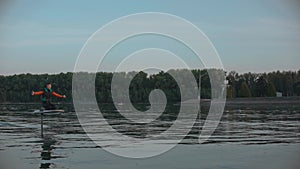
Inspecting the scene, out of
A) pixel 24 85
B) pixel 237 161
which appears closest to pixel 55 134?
pixel 237 161

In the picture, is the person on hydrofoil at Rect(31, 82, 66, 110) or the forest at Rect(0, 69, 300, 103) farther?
the forest at Rect(0, 69, 300, 103)

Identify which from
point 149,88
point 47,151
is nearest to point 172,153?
point 47,151

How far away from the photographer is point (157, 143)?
16641mm

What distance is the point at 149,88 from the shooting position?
260ft

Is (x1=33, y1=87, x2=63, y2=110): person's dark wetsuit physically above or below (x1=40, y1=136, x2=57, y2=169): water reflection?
above

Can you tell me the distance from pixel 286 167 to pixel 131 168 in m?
3.61

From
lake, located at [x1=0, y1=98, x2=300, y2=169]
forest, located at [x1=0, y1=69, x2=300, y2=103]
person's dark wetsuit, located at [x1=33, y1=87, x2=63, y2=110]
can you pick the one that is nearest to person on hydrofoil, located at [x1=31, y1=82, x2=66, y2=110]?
person's dark wetsuit, located at [x1=33, y1=87, x2=63, y2=110]

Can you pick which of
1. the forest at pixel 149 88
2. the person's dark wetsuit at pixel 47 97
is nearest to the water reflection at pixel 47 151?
the person's dark wetsuit at pixel 47 97

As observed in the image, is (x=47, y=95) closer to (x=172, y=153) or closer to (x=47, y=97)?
(x=47, y=97)

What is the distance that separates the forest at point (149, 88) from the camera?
9256 cm

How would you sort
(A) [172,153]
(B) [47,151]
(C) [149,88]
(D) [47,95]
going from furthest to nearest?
(C) [149,88] → (D) [47,95] → (B) [47,151] → (A) [172,153]

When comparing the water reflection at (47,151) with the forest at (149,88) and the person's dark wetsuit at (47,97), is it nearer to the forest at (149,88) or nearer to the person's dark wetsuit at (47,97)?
the person's dark wetsuit at (47,97)

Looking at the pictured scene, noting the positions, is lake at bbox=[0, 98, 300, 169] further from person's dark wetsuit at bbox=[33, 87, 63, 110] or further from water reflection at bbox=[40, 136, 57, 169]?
person's dark wetsuit at bbox=[33, 87, 63, 110]

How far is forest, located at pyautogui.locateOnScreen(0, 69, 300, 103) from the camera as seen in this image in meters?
92.6
